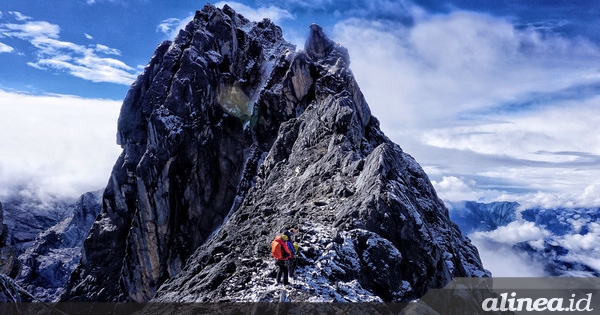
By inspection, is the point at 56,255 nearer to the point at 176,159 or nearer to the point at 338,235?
the point at 176,159

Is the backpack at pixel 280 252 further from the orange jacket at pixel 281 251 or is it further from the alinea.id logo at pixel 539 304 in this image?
the alinea.id logo at pixel 539 304

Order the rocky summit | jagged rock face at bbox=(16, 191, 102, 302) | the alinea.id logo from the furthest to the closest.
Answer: jagged rock face at bbox=(16, 191, 102, 302), the rocky summit, the alinea.id logo

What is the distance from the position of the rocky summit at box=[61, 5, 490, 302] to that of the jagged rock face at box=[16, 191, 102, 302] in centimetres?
6981

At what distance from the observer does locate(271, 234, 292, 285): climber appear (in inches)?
563

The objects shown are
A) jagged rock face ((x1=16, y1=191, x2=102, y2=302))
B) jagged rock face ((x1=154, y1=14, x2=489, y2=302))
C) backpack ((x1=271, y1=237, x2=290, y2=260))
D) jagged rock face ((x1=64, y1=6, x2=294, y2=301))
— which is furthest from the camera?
jagged rock face ((x1=16, y1=191, x2=102, y2=302))

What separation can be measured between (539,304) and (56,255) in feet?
512

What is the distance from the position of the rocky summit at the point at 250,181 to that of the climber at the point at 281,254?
148 cm

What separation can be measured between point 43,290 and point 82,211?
41.9 m

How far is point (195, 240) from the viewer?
58000mm

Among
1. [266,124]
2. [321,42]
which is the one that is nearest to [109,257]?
[266,124]

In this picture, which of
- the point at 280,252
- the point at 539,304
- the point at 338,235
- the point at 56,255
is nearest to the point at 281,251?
the point at 280,252

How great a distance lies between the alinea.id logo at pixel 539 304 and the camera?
59.1 feet

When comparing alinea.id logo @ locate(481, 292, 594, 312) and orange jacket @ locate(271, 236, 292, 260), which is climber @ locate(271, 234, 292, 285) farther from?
alinea.id logo @ locate(481, 292, 594, 312)

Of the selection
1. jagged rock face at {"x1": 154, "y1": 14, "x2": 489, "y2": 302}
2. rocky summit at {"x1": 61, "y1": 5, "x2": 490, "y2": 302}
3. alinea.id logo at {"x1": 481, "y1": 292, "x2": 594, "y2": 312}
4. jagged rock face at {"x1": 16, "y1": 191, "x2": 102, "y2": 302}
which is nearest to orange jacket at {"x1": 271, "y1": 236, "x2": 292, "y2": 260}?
jagged rock face at {"x1": 154, "y1": 14, "x2": 489, "y2": 302}
